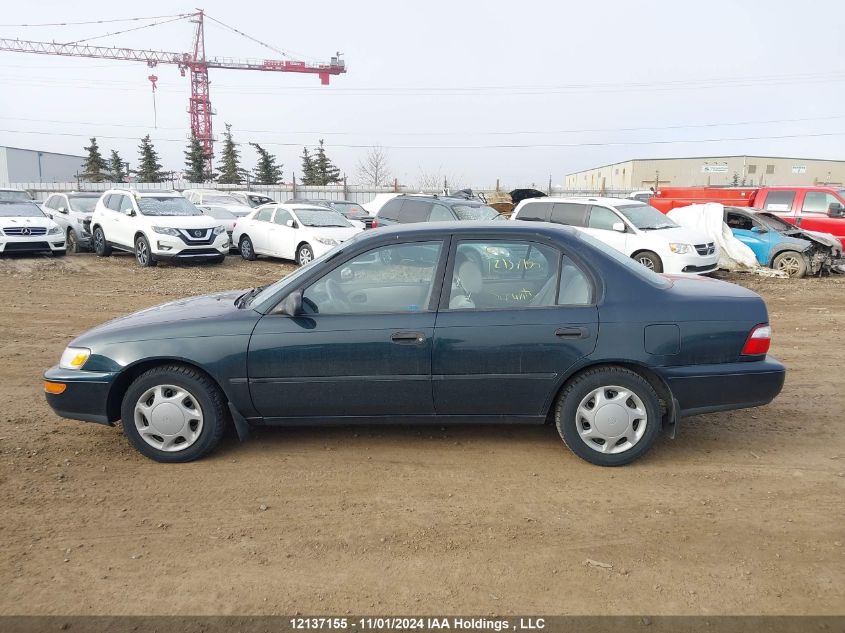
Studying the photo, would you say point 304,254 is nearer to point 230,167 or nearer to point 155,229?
point 155,229

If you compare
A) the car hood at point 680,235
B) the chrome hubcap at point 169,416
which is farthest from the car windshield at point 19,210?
the chrome hubcap at point 169,416

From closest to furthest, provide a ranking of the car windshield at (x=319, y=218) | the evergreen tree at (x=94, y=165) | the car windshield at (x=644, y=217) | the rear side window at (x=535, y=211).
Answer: the car windshield at (x=644, y=217), the rear side window at (x=535, y=211), the car windshield at (x=319, y=218), the evergreen tree at (x=94, y=165)

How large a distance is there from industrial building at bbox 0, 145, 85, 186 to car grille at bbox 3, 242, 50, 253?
4567cm

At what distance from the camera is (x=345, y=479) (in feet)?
13.5

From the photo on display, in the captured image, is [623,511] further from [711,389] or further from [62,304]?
[62,304]

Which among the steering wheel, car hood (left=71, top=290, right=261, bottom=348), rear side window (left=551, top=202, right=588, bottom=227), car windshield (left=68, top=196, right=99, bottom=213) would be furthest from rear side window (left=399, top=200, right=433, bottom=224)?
the steering wheel

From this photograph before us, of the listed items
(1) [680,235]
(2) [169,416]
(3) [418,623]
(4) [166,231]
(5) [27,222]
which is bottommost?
(3) [418,623]

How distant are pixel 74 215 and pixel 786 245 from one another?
17441 millimetres

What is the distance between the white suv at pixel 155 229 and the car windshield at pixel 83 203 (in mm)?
2174

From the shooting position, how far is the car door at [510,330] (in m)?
4.10

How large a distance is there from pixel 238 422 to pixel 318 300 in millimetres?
945

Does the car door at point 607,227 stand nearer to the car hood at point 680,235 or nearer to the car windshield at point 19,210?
the car hood at point 680,235

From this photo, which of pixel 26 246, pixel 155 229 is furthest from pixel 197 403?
pixel 26 246

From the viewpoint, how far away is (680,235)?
1281cm
